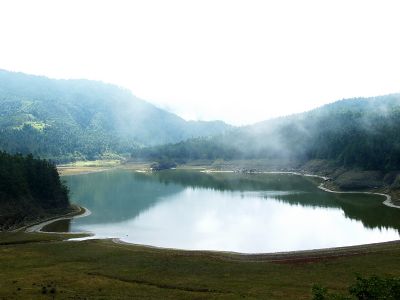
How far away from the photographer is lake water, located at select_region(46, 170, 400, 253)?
320 ft

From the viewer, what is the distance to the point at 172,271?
65500mm

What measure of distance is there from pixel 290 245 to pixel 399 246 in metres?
22.6

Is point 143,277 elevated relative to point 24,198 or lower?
lower

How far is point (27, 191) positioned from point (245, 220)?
6834cm

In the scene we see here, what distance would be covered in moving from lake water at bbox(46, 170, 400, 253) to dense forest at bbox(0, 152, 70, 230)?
1033cm

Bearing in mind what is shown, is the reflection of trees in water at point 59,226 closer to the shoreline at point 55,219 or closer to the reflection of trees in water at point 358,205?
the shoreline at point 55,219

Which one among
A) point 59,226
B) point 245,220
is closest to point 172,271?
point 245,220

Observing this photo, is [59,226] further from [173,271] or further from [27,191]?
[173,271]

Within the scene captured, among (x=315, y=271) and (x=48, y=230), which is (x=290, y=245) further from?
(x=48, y=230)

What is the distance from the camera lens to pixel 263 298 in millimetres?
49906

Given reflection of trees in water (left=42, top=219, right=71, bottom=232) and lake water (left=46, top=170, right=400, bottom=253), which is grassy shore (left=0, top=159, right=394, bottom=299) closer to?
lake water (left=46, top=170, right=400, bottom=253)

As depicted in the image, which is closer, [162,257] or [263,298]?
[263,298]

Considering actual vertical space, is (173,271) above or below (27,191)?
below

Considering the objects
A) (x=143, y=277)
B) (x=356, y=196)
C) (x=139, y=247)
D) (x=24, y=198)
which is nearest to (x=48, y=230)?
(x=24, y=198)
